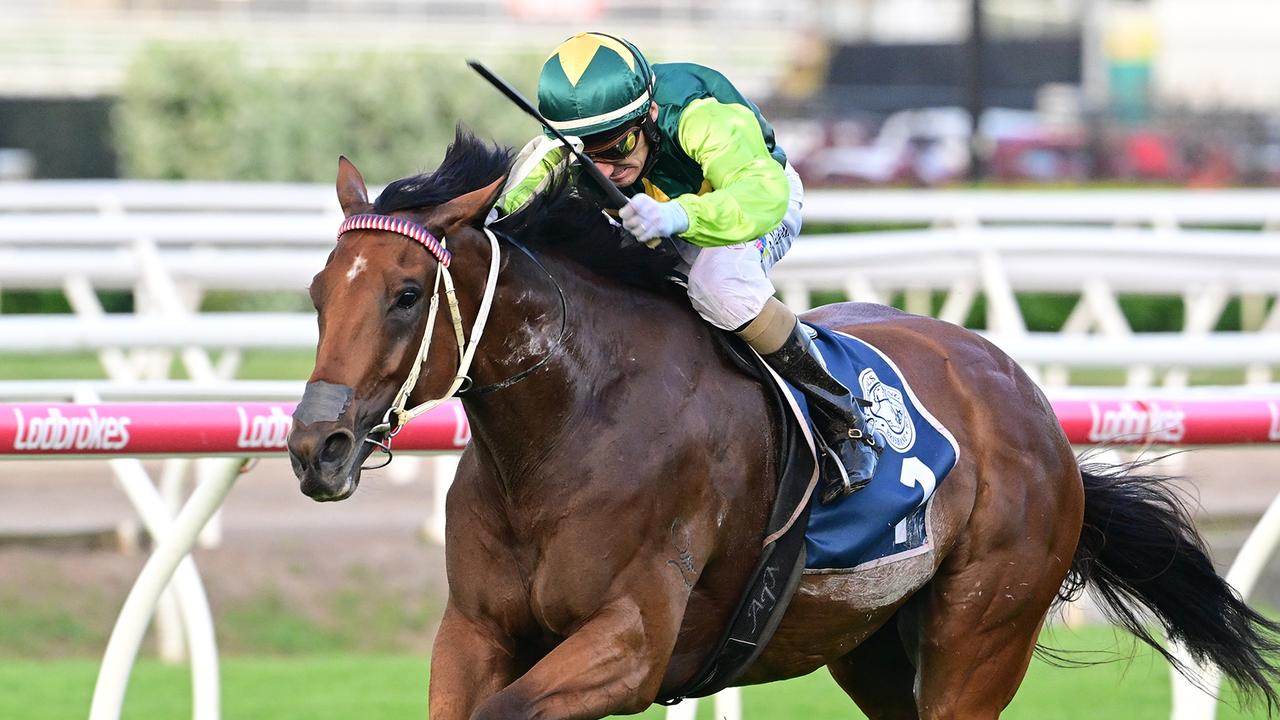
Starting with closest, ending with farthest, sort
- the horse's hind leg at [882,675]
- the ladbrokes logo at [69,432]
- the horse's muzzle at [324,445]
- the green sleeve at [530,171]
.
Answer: the horse's muzzle at [324,445], the green sleeve at [530,171], the ladbrokes logo at [69,432], the horse's hind leg at [882,675]

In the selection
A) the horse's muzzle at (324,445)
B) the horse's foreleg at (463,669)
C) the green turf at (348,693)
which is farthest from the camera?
the green turf at (348,693)

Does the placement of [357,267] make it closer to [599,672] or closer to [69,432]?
[599,672]

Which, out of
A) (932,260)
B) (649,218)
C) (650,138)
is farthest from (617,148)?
(932,260)

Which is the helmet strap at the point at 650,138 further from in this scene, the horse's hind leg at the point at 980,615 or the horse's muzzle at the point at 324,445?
the horse's hind leg at the point at 980,615

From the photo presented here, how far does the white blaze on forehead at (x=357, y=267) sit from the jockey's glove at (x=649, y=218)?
1.48 feet

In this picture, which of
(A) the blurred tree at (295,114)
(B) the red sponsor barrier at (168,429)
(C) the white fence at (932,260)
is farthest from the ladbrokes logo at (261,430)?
(A) the blurred tree at (295,114)

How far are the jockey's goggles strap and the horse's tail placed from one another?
1687 millimetres

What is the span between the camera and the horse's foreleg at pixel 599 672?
117 inches

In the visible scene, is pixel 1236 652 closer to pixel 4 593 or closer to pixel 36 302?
pixel 4 593

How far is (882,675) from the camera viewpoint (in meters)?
Result: 4.02

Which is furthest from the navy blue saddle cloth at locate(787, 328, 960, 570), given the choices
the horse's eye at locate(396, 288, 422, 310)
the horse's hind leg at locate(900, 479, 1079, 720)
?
the horse's eye at locate(396, 288, 422, 310)

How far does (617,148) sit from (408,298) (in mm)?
601

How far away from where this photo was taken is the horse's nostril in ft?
8.99

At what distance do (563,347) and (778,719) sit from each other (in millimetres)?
2517
